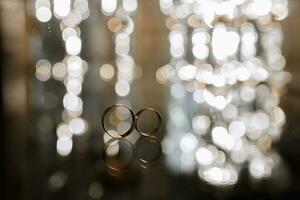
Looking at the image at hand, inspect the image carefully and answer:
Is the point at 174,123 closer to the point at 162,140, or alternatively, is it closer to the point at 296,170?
the point at 162,140

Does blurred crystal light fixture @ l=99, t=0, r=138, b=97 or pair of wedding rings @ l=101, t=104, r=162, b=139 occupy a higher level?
blurred crystal light fixture @ l=99, t=0, r=138, b=97

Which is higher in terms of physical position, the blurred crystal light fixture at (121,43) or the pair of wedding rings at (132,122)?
the blurred crystal light fixture at (121,43)
